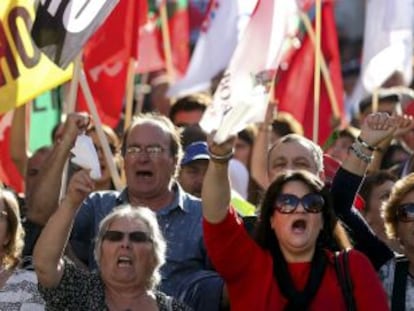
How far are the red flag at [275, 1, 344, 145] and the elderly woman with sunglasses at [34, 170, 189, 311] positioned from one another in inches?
172

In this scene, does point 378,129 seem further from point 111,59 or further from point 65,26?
point 111,59

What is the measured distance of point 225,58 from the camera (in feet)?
37.4

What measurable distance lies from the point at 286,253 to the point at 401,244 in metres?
0.67

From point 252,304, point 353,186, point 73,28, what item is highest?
point 73,28

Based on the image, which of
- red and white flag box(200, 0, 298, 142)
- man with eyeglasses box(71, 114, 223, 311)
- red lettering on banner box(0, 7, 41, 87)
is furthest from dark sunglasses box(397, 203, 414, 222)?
red lettering on banner box(0, 7, 41, 87)

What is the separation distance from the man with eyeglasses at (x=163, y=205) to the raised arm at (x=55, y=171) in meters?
0.22

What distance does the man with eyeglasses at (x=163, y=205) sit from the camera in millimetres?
7406

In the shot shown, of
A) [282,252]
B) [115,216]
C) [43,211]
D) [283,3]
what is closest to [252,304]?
[282,252]

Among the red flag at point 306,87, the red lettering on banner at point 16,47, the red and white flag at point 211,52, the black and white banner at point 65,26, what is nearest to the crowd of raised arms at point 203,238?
the black and white banner at point 65,26

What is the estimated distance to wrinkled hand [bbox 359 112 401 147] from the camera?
7379 millimetres

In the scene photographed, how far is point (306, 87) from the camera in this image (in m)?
11.4

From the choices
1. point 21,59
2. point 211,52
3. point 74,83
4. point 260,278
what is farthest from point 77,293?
point 211,52

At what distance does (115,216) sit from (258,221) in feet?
1.93

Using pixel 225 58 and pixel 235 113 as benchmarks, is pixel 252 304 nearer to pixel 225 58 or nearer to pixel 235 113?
pixel 235 113
